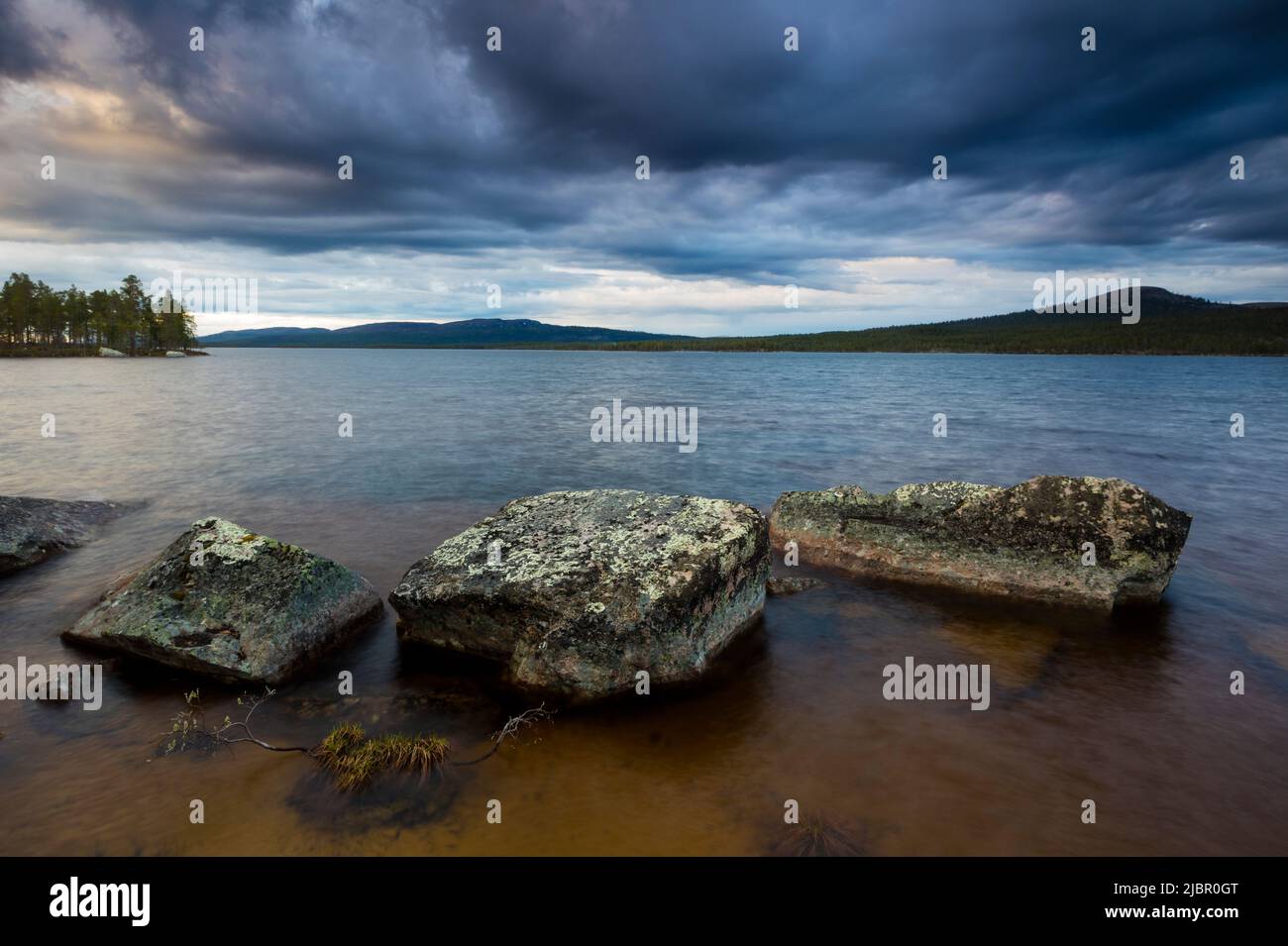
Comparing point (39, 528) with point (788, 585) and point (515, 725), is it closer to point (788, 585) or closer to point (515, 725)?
point (515, 725)

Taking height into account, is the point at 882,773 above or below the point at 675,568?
below

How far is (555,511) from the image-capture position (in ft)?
37.5

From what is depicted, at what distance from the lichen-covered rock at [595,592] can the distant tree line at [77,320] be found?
167827 millimetres

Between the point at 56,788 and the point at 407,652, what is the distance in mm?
4112

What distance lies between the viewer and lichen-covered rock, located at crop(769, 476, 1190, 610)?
11.7 metres
